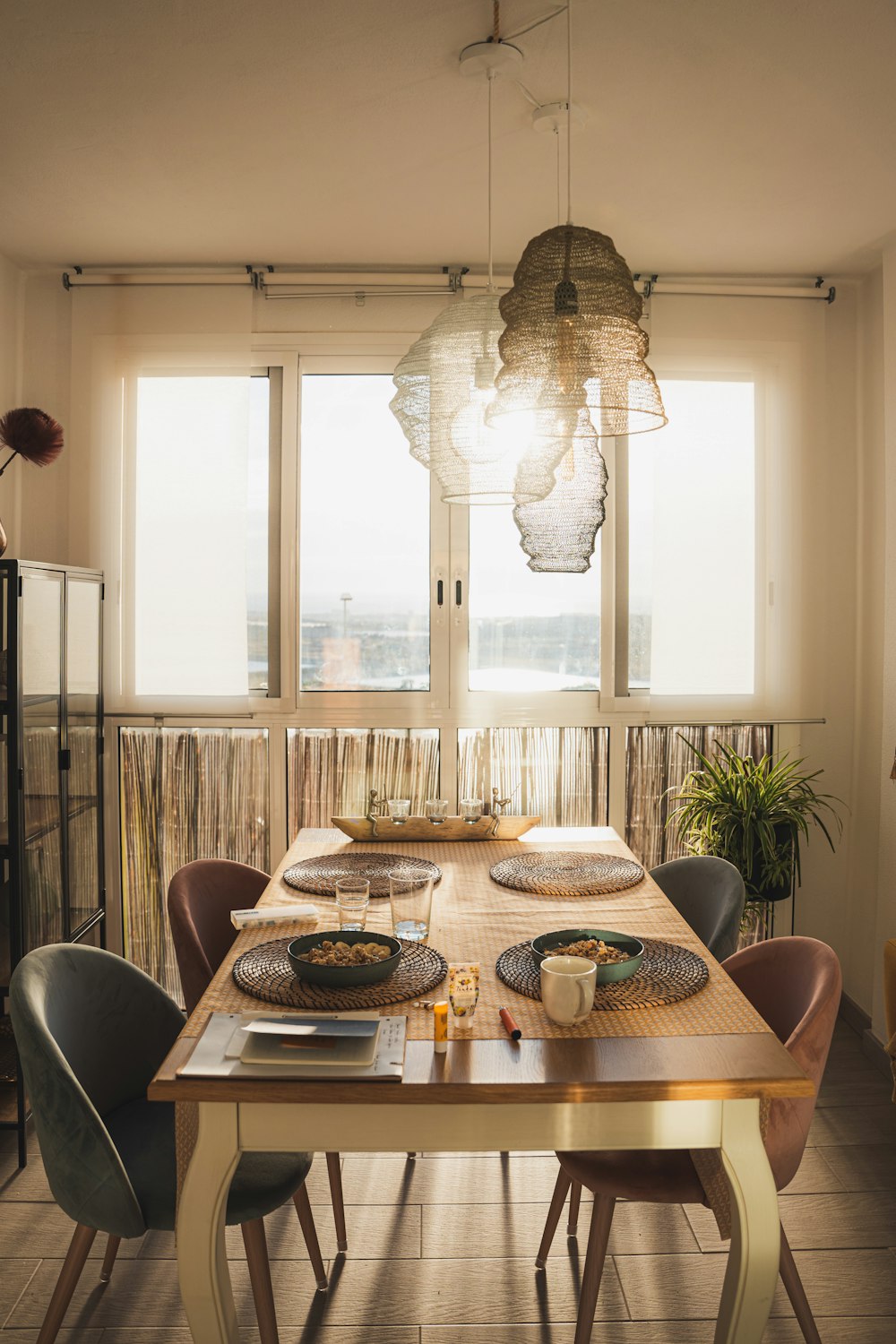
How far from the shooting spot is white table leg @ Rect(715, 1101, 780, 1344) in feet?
5.09

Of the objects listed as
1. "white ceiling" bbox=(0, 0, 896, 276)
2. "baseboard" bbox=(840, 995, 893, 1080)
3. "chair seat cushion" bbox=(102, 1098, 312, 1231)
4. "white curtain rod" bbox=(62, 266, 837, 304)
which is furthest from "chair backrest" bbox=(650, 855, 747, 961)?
"white curtain rod" bbox=(62, 266, 837, 304)

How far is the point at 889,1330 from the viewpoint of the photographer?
2064 mm

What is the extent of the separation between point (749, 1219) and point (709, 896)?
1162 mm

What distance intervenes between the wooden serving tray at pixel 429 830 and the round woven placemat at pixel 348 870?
0.17m

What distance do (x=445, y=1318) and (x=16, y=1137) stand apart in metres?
1.46

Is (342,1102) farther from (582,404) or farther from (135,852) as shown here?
(135,852)

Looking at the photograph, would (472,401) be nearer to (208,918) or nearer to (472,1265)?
(208,918)

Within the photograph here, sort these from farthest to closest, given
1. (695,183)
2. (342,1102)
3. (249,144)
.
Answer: (695,183) < (249,144) < (342,1102)

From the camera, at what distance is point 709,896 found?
2.66 metres

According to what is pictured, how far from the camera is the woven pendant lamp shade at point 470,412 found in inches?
87.7

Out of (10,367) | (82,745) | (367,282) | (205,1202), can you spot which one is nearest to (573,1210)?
(205,1202)

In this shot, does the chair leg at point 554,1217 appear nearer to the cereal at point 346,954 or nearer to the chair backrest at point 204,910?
the cereal at point 346,954

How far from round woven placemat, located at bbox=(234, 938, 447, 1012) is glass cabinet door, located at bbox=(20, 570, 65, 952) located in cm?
126

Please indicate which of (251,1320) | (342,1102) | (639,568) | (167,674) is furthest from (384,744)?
(342,1102)
